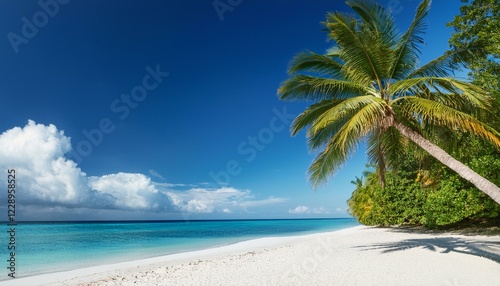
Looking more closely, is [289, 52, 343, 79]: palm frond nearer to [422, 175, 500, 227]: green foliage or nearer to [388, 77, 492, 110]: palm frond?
[388, 77, 492, 110]: palm frond

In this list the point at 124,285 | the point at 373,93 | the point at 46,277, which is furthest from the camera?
the point at 46,277

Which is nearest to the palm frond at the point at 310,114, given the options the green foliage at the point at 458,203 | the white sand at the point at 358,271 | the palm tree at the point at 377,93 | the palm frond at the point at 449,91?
the palm tree at the point at 377,93

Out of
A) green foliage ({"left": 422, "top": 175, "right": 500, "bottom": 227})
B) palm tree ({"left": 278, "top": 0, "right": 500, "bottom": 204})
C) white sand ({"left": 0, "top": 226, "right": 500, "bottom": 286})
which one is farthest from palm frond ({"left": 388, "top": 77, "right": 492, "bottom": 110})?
green foliage ({"left": 422, "top": 175, "right": 500, "bottom": 227})

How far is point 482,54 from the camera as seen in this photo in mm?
7613

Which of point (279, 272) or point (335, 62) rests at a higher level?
point (335, 62)

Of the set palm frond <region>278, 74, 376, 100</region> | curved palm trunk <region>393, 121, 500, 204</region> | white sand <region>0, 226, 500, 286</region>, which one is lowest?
white sand <region>0, 226, 500, 286</region>

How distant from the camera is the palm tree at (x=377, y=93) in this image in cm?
639

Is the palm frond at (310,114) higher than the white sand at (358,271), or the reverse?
the palm frond at (310,114)

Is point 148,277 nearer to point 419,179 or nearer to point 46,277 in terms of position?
point 46,277

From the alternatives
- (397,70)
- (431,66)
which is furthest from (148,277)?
(431,66)

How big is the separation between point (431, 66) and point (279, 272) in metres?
6.30

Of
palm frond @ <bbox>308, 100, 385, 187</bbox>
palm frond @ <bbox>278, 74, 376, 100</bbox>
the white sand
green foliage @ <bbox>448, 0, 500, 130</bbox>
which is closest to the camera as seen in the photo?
palm frond @ <bbox>308, 100, 385, 187</bbox>

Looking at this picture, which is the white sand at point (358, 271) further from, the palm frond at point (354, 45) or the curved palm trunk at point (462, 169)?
the palm frond at point (354, 45)

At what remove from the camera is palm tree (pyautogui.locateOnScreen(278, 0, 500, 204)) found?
6.39 meters
